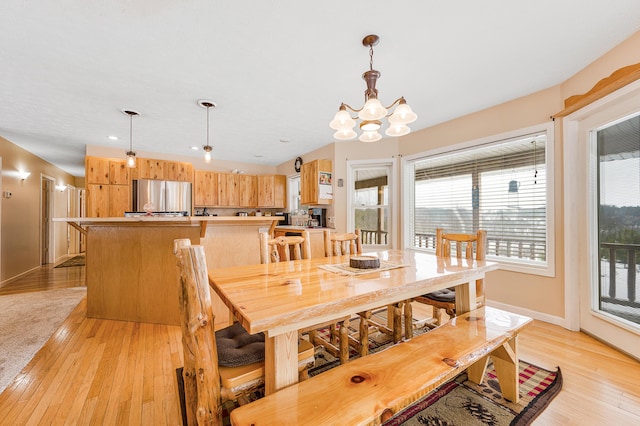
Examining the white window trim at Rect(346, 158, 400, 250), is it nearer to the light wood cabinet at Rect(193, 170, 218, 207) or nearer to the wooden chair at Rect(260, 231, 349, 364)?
the wooden chair at Rect(260, 231, 349, 364)

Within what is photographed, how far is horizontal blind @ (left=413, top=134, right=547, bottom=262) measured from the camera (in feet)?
9.93

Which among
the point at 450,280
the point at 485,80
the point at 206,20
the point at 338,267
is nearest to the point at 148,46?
the point at 206,20

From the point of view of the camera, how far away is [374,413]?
0.93 meters

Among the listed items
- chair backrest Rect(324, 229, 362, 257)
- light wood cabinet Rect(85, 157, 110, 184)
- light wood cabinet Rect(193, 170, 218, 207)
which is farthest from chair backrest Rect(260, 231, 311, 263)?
light wood cabinet Rect(85, 157, 110, 184)

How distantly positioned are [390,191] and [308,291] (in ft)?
11.6

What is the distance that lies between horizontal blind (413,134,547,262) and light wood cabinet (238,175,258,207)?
11.7ft

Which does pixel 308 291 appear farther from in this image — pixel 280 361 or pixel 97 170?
pixel 97 170

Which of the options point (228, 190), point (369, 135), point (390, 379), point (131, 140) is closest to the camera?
point (390, 379)

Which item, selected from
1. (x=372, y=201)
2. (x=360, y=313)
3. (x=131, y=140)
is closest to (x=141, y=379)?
(x=360, y=313)

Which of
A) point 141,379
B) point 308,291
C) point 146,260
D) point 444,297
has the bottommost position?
point 141,379

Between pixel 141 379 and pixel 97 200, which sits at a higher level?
pixel 97 200

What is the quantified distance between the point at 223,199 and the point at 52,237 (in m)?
4.41

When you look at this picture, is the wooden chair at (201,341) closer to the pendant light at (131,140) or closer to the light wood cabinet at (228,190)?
the pendant light at (131,140)

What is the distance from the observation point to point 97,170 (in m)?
4.66
